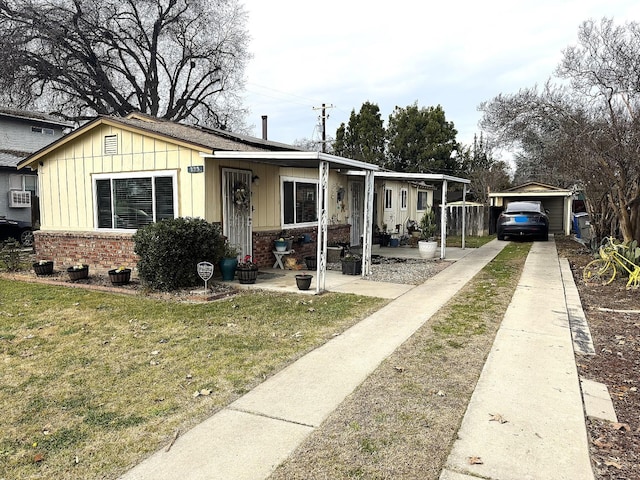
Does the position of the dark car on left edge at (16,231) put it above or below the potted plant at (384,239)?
above

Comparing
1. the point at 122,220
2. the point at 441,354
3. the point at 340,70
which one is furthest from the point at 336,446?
the point at 340,70

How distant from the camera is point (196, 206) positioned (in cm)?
870

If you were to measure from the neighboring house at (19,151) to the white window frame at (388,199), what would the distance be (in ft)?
42.7

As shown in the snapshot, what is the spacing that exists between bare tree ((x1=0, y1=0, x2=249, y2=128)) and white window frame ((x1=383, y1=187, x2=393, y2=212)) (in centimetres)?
1777

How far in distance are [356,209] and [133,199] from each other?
27.2 feet

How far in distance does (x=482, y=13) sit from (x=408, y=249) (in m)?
8.13

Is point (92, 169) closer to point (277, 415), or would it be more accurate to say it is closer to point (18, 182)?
point (277, 415)

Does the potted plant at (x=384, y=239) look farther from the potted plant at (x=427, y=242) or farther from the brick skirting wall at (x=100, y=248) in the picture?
the brick skirting wall at (x=100, y=248)

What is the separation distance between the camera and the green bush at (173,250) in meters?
7.75

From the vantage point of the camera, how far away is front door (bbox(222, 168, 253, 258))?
Answer: 30.4 feet

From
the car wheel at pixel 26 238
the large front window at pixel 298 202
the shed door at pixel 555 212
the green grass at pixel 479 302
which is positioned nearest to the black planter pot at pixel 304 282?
the green grass at pixel 479 302

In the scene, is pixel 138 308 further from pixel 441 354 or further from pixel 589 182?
pixel 589 182

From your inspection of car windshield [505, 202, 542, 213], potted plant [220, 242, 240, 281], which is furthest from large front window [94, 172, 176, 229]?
car windshield [505, 202, 542, 213]

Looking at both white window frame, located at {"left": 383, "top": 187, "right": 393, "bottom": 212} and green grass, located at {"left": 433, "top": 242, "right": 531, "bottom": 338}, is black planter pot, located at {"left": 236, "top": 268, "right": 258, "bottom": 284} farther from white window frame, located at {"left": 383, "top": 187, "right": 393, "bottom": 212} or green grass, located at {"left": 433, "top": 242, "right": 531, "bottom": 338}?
white window frame, located at {"left": 383, "top": 187, "right": 393, "bottom": 212}
